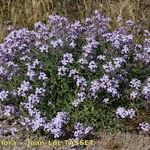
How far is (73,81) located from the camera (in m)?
4.42

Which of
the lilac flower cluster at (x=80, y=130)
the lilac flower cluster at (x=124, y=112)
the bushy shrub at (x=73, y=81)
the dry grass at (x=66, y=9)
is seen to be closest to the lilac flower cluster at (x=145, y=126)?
the bushy shrub at (x=73, y=81)

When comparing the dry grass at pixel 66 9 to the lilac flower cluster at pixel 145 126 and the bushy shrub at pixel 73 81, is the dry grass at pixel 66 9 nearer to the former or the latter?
the bushy shrub at pixel 73 81

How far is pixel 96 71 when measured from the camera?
4402 mm

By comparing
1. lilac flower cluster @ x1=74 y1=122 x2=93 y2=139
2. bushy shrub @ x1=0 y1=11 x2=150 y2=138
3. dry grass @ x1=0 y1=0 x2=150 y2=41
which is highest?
dry grass @ x1=0 y1=0 x2=150 y2=41

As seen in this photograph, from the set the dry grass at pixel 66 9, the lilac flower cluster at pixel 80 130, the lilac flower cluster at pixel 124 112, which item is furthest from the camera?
the dry grass at pixel 66 9

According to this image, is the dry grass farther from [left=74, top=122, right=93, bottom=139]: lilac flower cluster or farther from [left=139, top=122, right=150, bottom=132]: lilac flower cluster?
[left=74, top=122, right=93, bottom=139]: lilac flower cluster

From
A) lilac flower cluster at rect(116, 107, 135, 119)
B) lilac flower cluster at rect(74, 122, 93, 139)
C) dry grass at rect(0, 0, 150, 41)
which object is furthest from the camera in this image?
dry grass at rect(0, 0, 150, 41)

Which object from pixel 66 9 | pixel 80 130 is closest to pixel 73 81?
pixel 80 130

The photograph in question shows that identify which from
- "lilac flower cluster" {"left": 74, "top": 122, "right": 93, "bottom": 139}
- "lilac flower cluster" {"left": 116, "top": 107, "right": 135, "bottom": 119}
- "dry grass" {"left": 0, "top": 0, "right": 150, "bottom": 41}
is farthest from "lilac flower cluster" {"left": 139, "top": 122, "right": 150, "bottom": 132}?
"dry grass" {"left": 0, "top": 0, "right": 150, "bottom": 41}

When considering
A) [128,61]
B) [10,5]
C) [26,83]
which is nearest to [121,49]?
[128,61]

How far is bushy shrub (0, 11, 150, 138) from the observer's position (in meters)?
4.25

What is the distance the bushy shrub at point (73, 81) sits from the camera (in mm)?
4246

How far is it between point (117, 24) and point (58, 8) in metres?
0.94

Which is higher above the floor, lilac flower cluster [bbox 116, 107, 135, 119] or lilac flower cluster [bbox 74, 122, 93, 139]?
lilac flower cluster [bbox 116, 107, 135, 119]
